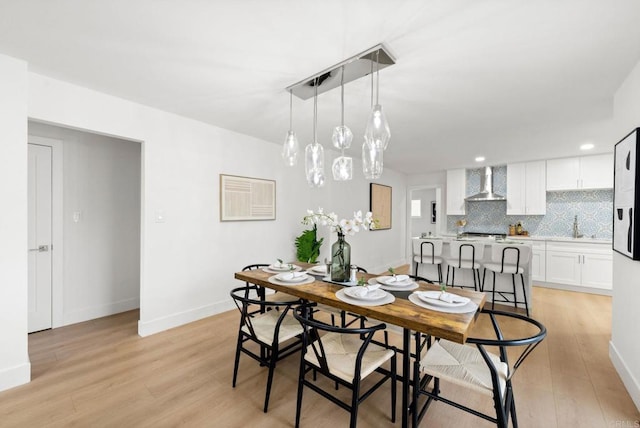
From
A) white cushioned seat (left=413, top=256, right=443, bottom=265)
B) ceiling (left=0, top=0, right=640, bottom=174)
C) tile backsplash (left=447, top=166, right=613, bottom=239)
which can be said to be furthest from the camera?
tile backsplash (left=447, top=166, right=613, bottom=239)

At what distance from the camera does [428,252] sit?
451 centimetres

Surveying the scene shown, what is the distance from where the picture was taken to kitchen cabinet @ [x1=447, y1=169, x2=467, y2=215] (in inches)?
247

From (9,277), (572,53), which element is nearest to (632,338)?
(572,53)

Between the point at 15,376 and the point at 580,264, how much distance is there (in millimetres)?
7127

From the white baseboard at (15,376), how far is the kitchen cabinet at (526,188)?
7067 millimetres

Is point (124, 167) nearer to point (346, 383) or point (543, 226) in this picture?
point (346, 383)

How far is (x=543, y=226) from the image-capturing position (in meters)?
5.59

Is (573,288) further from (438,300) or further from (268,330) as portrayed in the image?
(268,330)

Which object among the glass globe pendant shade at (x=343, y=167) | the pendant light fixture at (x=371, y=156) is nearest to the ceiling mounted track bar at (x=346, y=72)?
the pendant light fixture at (x=371, y=156)

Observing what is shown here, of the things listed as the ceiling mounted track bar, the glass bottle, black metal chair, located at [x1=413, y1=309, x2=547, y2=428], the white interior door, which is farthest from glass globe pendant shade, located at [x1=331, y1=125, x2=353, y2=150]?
the white interior door

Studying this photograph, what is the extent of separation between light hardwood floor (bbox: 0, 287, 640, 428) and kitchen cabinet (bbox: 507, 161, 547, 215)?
298 cm

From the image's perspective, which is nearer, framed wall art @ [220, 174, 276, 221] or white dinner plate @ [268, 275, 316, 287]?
white dinner plate @ [268, 275, 316, 287]

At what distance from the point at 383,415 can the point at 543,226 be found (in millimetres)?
5476

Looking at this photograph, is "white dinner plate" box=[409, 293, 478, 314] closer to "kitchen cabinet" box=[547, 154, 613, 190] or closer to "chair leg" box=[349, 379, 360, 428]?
"chair leg" box=[349, 379, 360, 428]
